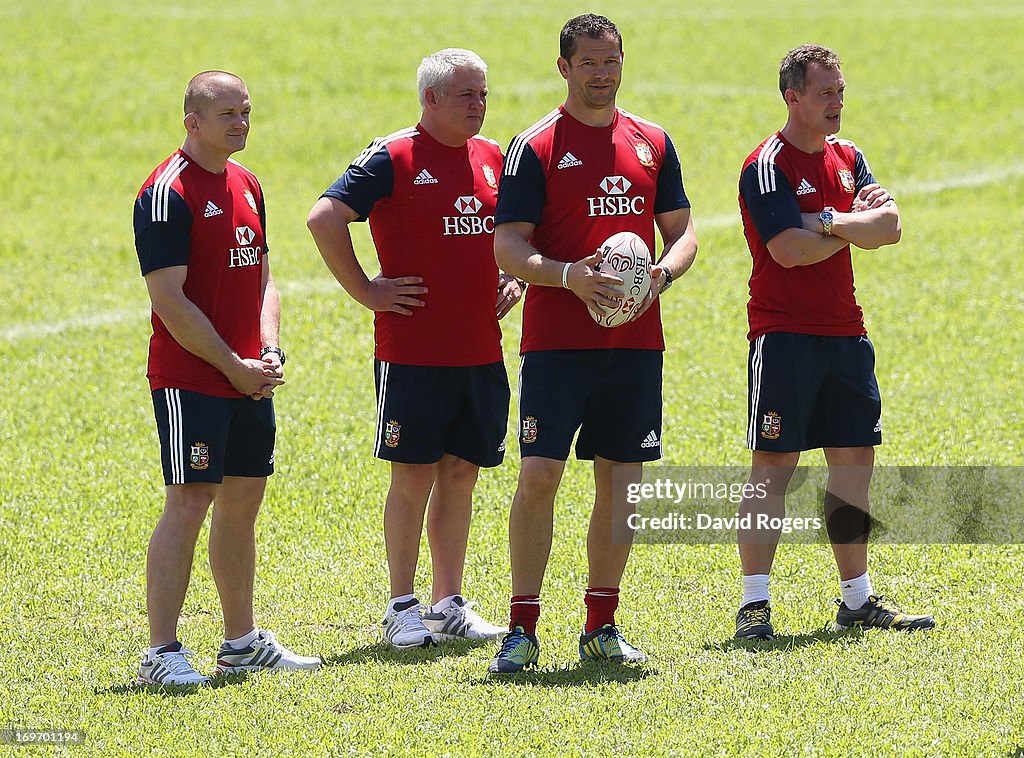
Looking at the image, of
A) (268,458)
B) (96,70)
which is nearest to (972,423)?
(268,458)

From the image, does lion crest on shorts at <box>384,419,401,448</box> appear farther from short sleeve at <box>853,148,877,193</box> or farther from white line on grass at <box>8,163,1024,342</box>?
white line on grass at <box>8,163,1024,342</box>

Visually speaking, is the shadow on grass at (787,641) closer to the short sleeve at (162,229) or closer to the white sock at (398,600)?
the white sock at (398,600)

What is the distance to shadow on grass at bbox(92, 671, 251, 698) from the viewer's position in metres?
5.55

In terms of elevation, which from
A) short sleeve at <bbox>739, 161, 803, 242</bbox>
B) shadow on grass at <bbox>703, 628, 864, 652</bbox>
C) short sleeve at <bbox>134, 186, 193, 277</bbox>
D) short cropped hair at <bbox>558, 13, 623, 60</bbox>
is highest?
short cropped hair at <bbox>558, 13, 623, 60</bbox>

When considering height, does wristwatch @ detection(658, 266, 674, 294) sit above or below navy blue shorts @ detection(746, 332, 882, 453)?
above

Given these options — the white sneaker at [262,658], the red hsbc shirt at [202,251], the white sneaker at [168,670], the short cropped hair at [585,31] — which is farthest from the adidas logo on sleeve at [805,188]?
the white sneaker at [168,670]

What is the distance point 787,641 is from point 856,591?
0.53 m

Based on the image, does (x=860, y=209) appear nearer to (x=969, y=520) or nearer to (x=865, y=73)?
(x=969, y=520)

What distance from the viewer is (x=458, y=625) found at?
6.50 meters

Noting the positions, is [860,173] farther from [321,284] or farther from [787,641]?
[321,284]

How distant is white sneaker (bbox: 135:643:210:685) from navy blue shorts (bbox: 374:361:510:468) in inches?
51.9

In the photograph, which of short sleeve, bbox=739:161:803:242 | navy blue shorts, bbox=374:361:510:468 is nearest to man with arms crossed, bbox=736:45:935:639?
short sleeve, bbox=739:161:803:242

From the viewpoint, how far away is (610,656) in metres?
5.93

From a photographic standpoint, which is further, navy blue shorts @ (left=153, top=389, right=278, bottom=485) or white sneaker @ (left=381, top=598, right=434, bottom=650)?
white sneaker @ (left=381, top=598, right=434, bottom=650)
